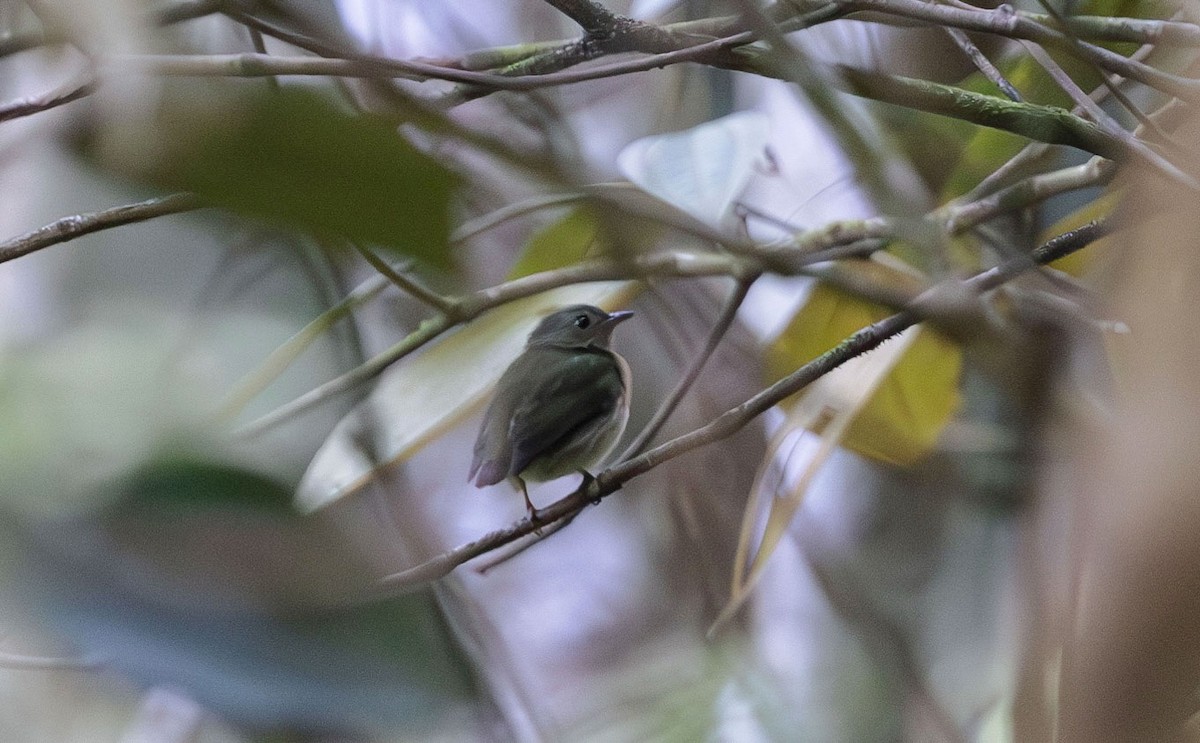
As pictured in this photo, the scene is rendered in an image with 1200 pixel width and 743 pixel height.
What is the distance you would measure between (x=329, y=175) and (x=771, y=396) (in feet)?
2.83

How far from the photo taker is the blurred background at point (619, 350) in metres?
0.42

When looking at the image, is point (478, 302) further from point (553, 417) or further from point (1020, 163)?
point (1020, 163)

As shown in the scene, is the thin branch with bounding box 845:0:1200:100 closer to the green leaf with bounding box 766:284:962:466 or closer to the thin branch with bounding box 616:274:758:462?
the thin branch with bounding box 616:274:758:462

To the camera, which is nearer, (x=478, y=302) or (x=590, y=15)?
(x=590, y=15)

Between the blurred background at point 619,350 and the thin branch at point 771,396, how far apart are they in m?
0.02

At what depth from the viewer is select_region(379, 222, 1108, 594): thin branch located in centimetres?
96

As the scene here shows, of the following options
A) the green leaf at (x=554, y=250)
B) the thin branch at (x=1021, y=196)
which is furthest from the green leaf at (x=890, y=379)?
the green leaf at (x=554, y=250)

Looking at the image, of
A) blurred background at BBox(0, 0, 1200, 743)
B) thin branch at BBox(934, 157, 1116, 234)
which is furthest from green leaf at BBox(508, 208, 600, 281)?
thin branch at BBox(934, 157, 1116, 234)

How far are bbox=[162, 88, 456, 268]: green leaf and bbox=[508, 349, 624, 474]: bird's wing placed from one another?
168 centimetres

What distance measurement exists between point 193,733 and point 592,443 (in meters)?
1.02

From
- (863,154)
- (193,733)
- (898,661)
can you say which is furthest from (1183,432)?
(193,733)

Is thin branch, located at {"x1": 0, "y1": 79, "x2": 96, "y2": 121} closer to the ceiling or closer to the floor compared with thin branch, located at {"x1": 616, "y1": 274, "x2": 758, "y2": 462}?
closer to the ceiling

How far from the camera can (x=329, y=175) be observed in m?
0.42

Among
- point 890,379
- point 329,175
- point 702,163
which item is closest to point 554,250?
point 702,163
